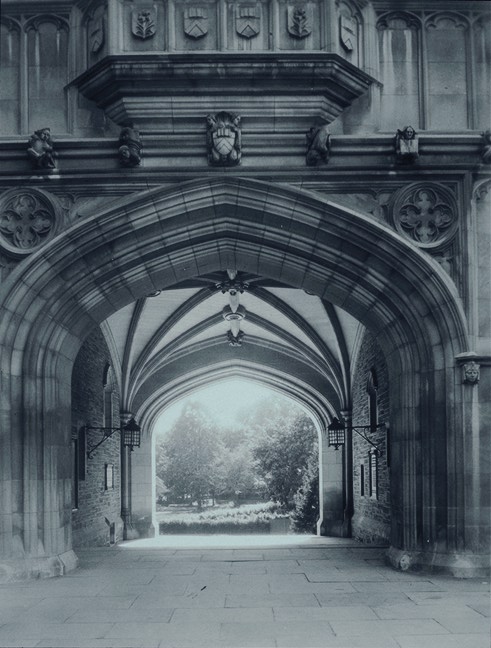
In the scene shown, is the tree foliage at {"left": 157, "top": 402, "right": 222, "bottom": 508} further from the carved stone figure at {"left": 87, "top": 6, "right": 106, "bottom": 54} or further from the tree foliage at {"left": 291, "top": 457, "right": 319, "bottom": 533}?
the carved stone figure at {"left": 87, "top": 6, "right": 106, "bottom": 54}

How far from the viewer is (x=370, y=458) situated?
51.1 feet

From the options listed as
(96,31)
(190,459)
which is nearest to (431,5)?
(96,31)

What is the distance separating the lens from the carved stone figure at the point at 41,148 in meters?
9.01

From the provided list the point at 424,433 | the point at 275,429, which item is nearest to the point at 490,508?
the point at 424,433

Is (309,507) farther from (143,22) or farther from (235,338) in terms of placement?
(143,22)

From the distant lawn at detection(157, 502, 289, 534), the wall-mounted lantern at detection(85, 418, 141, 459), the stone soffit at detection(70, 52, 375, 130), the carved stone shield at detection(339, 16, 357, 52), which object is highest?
the carved stone shield at detection(339, 16, 357, 52)

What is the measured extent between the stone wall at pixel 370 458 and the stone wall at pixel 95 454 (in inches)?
195

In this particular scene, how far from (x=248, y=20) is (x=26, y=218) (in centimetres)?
317

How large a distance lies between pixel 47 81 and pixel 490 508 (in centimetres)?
655

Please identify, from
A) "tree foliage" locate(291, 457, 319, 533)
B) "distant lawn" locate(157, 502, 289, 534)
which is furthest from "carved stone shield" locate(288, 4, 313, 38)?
"distant lawn" locate(157, 502, 289, 534)

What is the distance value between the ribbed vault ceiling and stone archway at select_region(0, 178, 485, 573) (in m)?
5.32

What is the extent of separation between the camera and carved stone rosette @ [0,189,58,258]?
923 centimetres

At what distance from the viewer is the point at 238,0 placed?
9.06 metres

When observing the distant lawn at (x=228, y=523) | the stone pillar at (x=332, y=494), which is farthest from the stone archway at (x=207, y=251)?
the distant lawn at (x=228, y=523)
